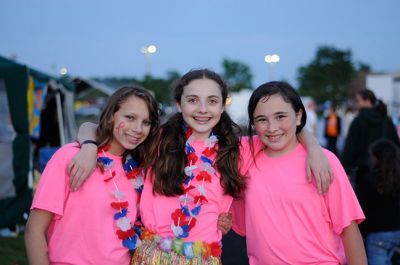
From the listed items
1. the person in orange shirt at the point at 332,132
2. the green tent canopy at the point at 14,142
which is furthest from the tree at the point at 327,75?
the green tent canopy at the point at 14,142

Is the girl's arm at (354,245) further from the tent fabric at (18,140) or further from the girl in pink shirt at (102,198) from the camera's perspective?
the tent fabric at (18,140)

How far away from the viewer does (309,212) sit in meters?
2.36

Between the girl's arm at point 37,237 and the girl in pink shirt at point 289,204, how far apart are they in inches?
41.5

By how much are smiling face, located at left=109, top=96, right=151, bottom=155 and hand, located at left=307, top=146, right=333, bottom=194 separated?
905 mm

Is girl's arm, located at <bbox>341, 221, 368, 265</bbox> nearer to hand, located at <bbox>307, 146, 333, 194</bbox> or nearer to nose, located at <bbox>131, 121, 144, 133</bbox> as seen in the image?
hand, located at <bbox>307, 146, 333, 194</bbox>

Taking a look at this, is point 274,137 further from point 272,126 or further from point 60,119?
point 60,119

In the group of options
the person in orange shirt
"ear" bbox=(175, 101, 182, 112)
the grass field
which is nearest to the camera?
"ear" bbox=(175, 101, 182, 112)

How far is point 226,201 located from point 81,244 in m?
0.84

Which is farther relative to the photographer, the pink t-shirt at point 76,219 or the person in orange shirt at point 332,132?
the person in orange shirt at point 332,132

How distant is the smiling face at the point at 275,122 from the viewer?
8.14 ft

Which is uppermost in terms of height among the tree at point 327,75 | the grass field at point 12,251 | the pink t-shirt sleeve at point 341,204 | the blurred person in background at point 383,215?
the tree at point 327,75

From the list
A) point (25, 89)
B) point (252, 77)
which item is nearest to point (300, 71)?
point (252, 77)

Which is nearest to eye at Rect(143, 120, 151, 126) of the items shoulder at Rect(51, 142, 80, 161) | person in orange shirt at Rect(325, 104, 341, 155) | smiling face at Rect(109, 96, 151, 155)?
smiling face at Rect(109, 96, 151, 155)

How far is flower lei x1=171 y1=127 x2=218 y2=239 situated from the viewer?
8.04ft
